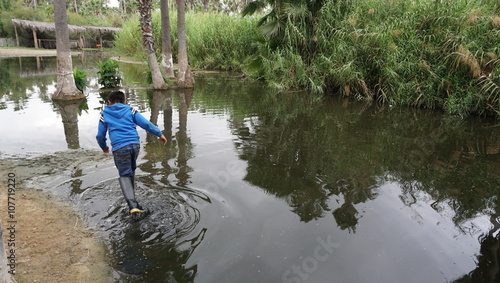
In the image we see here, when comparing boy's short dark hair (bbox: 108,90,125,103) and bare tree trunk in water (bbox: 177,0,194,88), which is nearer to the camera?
boy's short dark hair (bbox: 108,90,125,103)

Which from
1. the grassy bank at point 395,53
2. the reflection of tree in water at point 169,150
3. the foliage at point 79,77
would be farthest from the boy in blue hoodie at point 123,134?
the grassy bank at point 395,53

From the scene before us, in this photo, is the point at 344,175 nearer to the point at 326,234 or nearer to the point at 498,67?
the point at 326,234

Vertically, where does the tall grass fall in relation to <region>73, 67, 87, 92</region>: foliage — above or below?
above

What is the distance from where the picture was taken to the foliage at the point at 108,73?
1270cm

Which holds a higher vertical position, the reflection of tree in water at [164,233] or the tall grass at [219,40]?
the tall grass at [219,40]

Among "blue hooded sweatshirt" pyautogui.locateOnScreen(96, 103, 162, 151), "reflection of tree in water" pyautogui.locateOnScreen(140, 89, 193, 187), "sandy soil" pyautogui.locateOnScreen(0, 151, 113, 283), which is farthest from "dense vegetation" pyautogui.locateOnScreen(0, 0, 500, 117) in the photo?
"sandy soil" pyautogui.locateOnScreen(0, 151, 113, 283)

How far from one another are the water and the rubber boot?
0.18 m

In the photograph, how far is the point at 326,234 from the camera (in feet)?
12.2

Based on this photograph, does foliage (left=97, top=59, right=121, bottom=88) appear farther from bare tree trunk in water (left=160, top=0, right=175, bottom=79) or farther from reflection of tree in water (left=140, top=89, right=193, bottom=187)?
reflection of tree in water (left=140, top=89, right=193, bottom=187)

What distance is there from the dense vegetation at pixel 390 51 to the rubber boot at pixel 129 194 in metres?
8.73

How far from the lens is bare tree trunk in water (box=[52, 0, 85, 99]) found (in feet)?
31.8

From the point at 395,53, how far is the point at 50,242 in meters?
10.2

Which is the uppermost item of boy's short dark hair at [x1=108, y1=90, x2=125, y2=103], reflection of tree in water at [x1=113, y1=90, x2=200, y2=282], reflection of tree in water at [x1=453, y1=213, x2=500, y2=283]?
boy's short dark hair at [x1=108, y1=90, x2=125, y2=103]

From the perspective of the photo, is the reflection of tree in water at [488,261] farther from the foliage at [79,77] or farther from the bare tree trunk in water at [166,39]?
the bare tree trunk in water at [166,39]
